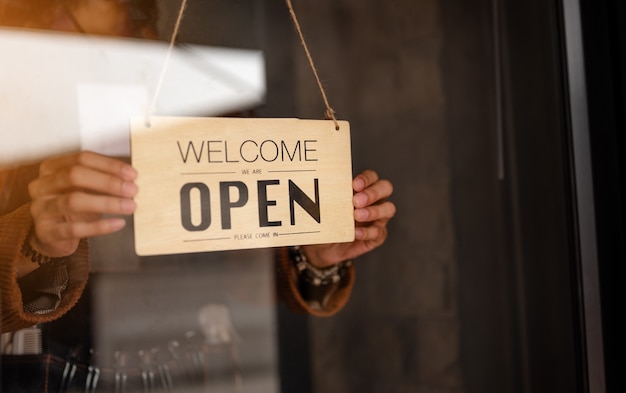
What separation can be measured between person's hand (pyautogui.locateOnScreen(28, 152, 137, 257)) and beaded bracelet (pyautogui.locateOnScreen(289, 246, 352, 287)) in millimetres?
221

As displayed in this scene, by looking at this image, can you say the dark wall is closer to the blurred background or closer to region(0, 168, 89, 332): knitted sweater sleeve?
the blurred background

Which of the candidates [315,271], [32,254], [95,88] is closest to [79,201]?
[32,254]

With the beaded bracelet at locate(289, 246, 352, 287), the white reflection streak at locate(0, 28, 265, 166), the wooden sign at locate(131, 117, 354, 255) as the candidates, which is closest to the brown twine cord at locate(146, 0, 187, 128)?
the white reflection streak at locate(0, 28, 265, 166)

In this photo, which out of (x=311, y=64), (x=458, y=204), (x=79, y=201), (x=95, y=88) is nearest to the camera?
(x=79, y=201)

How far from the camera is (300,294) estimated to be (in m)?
0.81

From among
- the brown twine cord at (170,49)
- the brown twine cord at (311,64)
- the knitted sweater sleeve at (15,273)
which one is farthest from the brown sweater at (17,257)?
the brown twine cord at (311,64)

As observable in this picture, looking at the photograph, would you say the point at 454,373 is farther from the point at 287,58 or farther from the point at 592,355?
the point at 287,58

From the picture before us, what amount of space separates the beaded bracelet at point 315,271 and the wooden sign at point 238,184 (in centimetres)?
11

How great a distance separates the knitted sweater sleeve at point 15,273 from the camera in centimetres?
60

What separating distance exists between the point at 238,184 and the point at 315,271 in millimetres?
205

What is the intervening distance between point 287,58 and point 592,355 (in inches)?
23.9

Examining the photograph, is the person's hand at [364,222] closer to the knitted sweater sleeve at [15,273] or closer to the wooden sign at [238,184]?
the wooden sign at [238,184]

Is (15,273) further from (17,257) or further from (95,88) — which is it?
(95,88)

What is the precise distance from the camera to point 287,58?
88 centimetres
